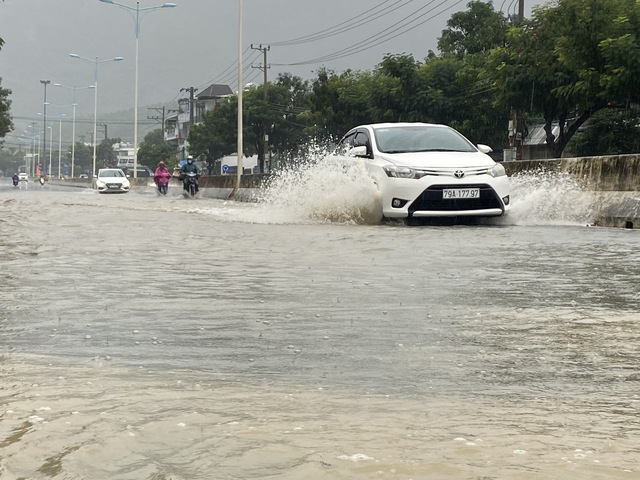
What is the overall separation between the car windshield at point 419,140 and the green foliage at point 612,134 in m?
31.3

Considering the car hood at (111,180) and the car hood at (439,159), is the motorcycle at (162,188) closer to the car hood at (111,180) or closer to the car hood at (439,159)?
the car hood at (111,180)

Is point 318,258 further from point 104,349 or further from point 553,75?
point 553,75

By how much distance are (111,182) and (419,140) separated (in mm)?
30257

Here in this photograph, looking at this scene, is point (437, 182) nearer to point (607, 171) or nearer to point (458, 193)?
point (458, 193)

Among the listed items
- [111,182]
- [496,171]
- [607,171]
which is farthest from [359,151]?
[111,182]

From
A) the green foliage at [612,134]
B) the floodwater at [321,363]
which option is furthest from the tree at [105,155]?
the floodwater at [321,363]

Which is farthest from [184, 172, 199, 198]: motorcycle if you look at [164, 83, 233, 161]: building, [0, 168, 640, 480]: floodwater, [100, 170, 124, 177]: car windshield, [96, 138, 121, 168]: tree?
[96, 138, 121, 168]: tree

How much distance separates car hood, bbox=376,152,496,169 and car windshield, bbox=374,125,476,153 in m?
0.27

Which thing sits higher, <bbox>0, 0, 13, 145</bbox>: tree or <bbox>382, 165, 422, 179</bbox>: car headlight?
<bbox>0, 0, 13, 145</bbox>: tree

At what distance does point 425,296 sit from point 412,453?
11.8 feet

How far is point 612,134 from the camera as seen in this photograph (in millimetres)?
44844

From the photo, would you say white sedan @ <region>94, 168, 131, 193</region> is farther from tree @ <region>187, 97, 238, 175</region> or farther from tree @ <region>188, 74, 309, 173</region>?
tree @ <region>187, 97, 238, 175</region>

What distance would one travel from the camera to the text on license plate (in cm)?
1284

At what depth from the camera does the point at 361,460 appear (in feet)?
9.26
